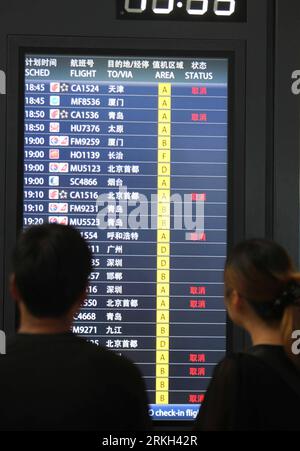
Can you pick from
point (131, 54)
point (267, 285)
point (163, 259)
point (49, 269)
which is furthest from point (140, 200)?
point (49, 269)

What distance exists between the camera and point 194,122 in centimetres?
293

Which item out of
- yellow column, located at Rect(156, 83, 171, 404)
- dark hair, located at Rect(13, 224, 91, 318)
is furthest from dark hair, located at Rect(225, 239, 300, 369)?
yellow column, located at Rect(156, 83, 171, 404)

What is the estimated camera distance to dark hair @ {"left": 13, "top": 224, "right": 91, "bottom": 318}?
6.21ft

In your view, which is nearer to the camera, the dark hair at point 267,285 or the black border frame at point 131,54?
the dark hair at point 267,285

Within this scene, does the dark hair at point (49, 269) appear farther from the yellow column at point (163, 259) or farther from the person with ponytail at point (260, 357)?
the yellow column at point (163, 259)

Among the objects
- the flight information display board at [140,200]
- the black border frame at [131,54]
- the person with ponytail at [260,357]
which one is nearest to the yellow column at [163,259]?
the flight information display board at [140,200]

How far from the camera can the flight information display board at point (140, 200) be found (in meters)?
2.88

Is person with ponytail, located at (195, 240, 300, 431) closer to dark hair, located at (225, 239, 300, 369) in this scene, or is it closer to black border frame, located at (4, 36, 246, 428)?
dark hair, located at (225, 239, 300, 369)

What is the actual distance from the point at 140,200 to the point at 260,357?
40.3 inches

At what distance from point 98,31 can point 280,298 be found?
128cm

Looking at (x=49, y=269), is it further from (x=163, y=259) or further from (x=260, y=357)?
(x=163, y=259)

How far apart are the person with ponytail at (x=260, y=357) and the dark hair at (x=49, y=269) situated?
0.37 meters

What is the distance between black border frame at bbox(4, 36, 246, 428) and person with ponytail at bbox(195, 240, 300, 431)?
2.65 ft

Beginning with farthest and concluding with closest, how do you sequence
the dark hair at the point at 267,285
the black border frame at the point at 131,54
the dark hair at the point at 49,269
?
the black border frame at the point at 131,54 → the dark hair at the point at 267,285 → the dark hair at the point at 49,269
